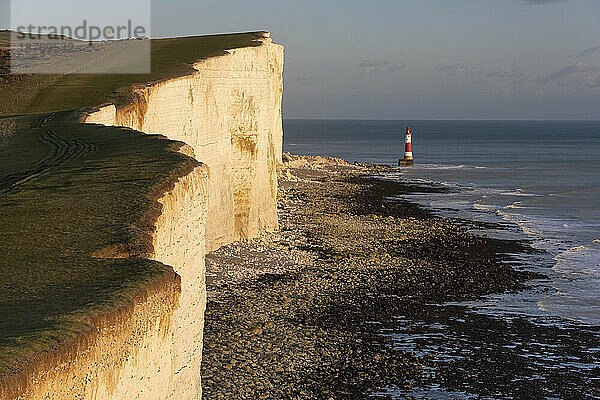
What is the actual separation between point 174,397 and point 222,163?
1567cm

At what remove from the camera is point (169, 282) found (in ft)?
19.6

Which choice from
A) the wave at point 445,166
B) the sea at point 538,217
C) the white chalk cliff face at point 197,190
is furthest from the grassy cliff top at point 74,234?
the wave at point 445,166

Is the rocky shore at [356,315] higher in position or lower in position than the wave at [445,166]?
lower

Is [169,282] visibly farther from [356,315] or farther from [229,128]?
[229,128]

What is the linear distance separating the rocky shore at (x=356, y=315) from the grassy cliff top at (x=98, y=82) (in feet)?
17.3

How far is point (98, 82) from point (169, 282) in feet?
59.7

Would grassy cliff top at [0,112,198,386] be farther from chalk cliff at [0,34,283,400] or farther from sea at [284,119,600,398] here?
sea at [284,119,600,398]

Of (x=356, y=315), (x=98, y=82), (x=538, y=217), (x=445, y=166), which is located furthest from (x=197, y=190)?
(x=445, y=166)

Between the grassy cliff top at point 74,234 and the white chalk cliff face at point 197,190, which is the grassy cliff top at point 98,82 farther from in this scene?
the grassy cliff top at point 74,234

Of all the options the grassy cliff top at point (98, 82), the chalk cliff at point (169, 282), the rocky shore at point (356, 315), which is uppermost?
the grassy cliff top at point (98, 82)

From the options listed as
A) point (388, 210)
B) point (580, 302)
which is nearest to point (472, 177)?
point (388, 210)

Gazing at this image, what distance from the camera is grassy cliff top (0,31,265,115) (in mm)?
19969

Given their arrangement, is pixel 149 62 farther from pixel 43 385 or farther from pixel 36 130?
pixel 43 385

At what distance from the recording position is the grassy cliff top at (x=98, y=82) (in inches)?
786
